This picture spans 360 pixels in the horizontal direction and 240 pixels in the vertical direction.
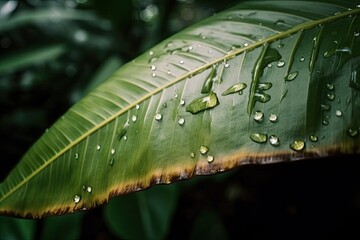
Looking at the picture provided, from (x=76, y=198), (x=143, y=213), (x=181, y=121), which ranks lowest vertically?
(x=143, y=213)

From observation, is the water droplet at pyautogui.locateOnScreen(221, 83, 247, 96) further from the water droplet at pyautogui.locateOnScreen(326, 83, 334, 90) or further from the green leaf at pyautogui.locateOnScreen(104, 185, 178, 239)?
the green leaf at pyautogui.locateOnScreen(104, 185, 178, 239)

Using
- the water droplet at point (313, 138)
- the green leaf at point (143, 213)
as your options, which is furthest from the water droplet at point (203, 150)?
the green leaf at point (143, 213)

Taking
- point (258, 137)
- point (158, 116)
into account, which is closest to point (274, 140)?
point (258, 137)

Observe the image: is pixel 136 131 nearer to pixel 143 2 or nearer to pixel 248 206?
pixel 248 206

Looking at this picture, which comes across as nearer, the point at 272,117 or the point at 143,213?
the point at 272,117

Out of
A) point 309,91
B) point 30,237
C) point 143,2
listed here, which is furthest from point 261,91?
point 143,2

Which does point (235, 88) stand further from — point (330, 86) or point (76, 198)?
point (76, 198)

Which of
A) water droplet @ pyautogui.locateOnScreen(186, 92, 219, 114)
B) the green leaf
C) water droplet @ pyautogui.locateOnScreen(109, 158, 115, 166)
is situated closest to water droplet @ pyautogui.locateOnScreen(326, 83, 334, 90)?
water droplet @ pyautogui.locateOnScreen(186, 92, 219, 114)

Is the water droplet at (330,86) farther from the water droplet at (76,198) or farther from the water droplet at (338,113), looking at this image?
the water droplet at (76,198)
